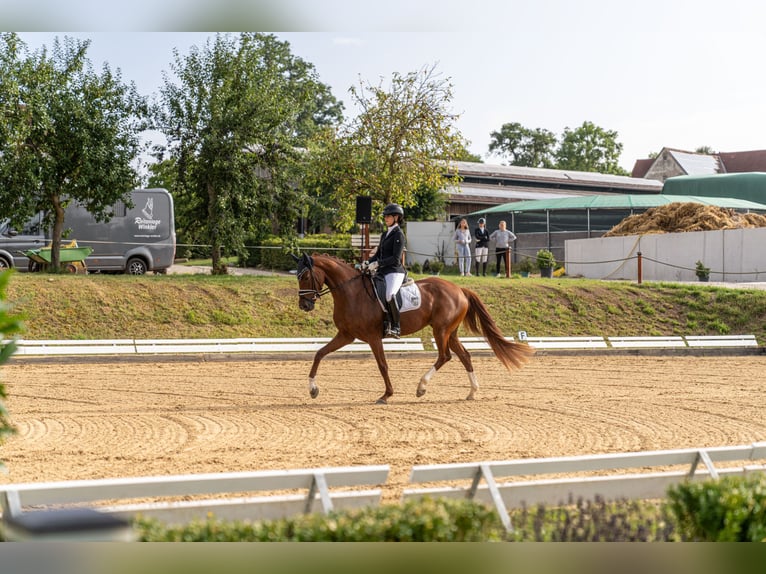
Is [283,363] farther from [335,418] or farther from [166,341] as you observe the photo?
[335,418]

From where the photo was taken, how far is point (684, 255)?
104 ft

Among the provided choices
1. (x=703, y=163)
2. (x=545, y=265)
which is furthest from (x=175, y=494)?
(x=703, y=163)

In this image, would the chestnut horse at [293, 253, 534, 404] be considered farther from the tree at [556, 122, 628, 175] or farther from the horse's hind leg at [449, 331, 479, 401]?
the tree at [556, 122, 628, 175]

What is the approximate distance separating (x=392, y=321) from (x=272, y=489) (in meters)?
7.08

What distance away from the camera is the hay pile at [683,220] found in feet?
112

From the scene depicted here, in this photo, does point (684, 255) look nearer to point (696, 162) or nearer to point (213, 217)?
point (213, 217)

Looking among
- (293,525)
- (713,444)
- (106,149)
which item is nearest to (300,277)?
(713,444)

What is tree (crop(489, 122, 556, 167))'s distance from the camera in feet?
306

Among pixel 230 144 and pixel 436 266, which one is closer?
pixel 230 144

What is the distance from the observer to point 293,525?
4.63m

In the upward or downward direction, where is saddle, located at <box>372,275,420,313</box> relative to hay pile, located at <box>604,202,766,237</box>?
downward

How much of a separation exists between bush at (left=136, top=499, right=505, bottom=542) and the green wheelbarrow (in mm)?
21402

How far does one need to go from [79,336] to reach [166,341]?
76.8 inches

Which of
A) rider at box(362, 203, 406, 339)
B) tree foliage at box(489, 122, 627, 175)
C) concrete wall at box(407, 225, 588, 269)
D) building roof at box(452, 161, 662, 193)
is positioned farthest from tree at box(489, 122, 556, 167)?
rider at box(362, 203, 406, 339)
